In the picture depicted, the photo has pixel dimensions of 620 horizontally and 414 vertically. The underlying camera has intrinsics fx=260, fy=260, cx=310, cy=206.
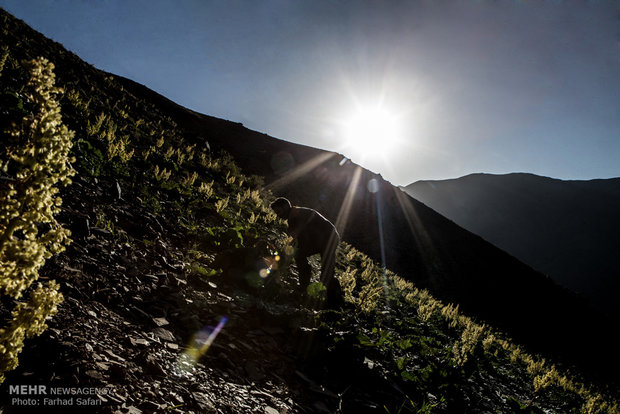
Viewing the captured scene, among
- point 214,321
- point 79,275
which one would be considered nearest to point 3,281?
point 79,275

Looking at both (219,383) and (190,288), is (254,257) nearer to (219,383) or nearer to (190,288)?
(190,288)

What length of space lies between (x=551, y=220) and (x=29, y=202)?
14495 centimetres

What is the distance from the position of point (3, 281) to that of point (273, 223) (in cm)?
1070

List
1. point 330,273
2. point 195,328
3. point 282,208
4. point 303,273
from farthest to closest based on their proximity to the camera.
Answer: point 330,273 → point 282,208 → point 303,273 → point 195,328

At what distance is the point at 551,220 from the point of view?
4181 inches

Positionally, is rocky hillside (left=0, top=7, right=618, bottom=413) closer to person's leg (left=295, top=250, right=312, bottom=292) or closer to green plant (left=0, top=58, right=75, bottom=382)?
green plant (left=0, top=58, right=75, bottom=382)

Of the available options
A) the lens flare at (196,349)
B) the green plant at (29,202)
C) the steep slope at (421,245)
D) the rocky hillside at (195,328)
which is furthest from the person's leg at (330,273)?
the steep slope at (421,245)

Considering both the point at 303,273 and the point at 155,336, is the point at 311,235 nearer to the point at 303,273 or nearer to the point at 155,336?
the point at 303,273

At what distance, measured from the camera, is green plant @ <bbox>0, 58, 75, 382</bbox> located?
1587 millimetres

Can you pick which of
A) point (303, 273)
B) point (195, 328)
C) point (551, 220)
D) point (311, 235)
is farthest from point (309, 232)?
point (551, 220)

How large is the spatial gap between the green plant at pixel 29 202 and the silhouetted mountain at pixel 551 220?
10298 cm

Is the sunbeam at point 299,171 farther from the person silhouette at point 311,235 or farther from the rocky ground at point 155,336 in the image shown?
the rocky ground at point 155,336

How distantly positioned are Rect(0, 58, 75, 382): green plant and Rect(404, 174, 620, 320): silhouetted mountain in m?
103

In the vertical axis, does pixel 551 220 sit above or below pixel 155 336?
above
